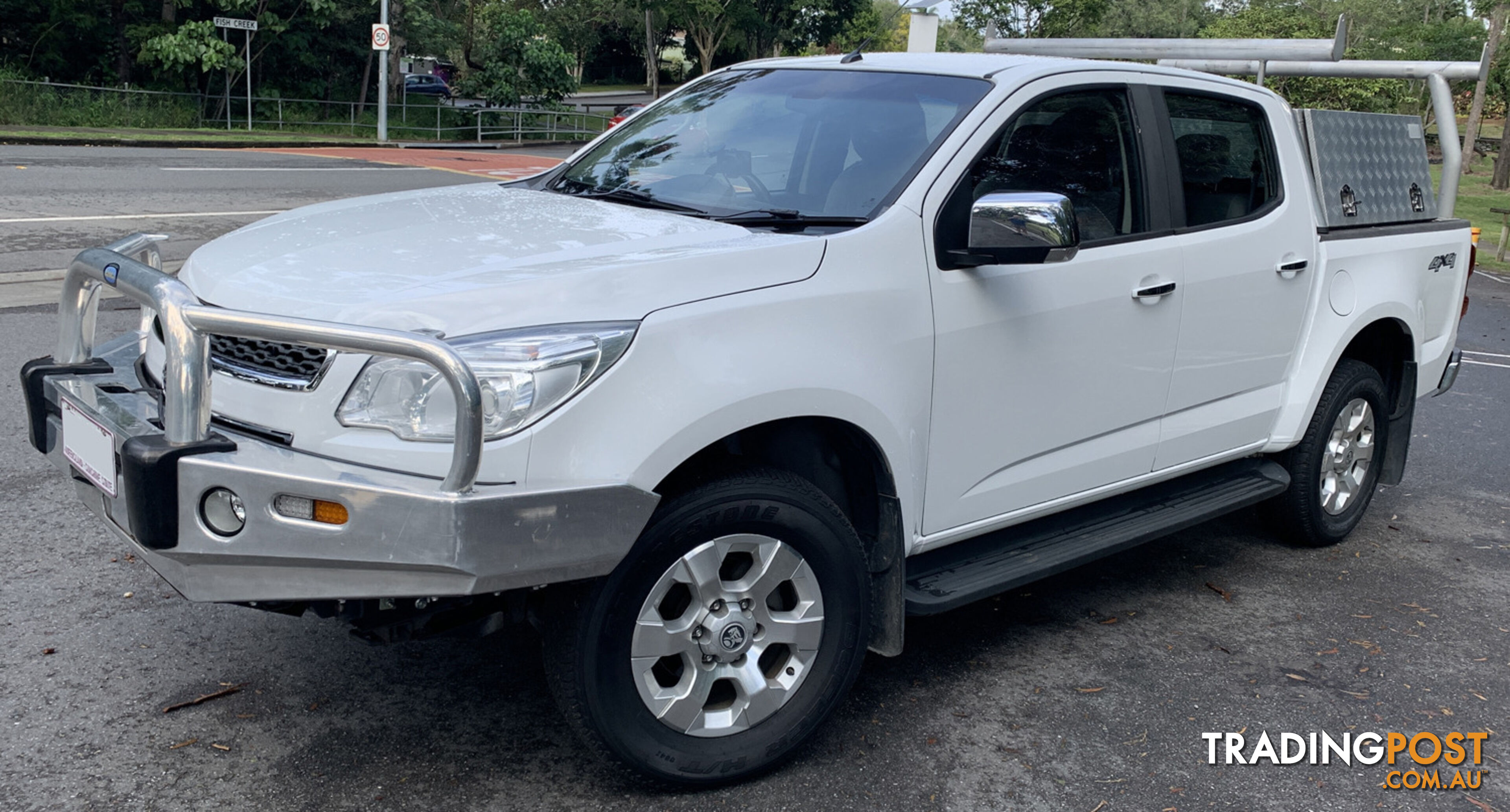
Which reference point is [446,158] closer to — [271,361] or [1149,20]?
[271,361]

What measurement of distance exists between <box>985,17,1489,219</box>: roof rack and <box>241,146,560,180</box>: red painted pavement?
628 inches

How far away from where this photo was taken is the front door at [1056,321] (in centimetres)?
349

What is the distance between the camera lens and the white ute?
261 centimetres

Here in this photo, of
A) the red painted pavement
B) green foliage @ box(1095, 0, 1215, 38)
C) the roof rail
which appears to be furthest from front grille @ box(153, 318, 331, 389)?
green foliage @ box(1095, 0, 1215, 38)

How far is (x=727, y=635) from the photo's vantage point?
3041mm

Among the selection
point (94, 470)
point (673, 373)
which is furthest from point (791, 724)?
point (94, 470)

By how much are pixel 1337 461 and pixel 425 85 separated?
4935cm

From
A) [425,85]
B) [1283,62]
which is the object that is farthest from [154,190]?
[425,85]

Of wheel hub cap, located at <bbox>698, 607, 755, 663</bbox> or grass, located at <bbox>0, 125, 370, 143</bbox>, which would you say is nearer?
wheel hub cap, located at <bbox>698, 607, 755, 663</bbox>

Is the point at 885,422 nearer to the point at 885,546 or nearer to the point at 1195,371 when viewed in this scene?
the point at 885,546

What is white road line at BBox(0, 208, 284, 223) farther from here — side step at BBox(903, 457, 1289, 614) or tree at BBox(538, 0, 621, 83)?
tree at BBox(538, 0, 621, 83)

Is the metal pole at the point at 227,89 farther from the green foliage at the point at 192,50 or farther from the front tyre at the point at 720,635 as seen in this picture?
the front tyre at the point at 720,635

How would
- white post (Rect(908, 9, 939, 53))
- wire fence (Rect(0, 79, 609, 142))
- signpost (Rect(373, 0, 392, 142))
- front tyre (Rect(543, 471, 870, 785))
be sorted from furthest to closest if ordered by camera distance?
signpost (Rect(373, 0, 392, 142)) → wire fence (Rect(0, 79, 609, 142)) → white post (Rect(908, 9, 939, 53)) → front tyre (Rect(543, 471, 870, 785))

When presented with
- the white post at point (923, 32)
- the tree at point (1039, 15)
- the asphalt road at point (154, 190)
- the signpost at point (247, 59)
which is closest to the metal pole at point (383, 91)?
the signpost at point (247, 59)
